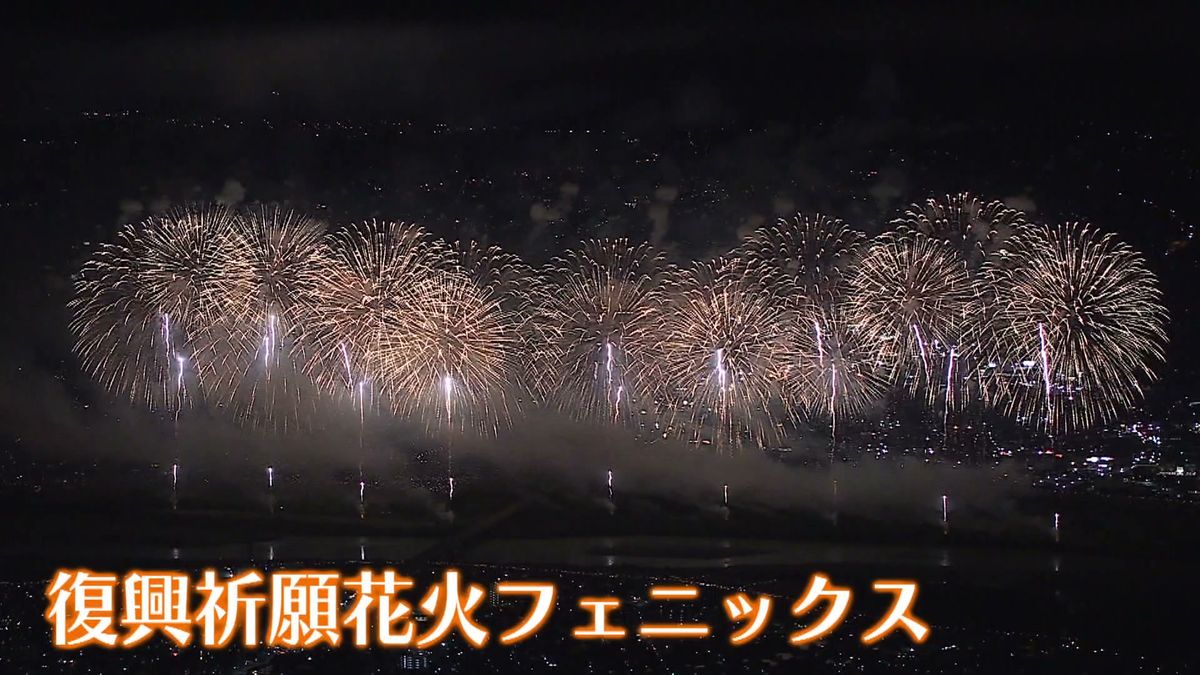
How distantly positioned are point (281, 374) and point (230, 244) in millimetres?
4412

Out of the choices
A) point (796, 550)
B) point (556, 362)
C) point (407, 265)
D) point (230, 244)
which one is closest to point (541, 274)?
point (556, 362)

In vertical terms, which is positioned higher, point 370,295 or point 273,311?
point 370,295

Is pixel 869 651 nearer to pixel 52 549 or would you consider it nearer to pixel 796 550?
pixel 796 550

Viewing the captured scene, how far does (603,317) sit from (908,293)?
511 cm

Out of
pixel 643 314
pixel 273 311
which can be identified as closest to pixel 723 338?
pixel 643 314

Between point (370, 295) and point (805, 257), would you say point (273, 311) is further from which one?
point (805, 257)

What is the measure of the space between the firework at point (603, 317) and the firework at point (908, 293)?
11.3 ft

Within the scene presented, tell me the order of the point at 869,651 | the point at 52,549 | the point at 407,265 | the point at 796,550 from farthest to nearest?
the point at 52,549 → the point at 796,550 → the point at 407,265 → the point at 869,651

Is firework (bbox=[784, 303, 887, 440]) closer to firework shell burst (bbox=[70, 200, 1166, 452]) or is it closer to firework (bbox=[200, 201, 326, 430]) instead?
firework shell burst (bbox=[70, 200, 1166, 452])

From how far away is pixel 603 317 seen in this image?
1852 centimetres

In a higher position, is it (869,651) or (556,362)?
(556,362)

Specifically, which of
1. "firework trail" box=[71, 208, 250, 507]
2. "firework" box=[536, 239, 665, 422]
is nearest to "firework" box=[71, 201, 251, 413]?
"firework trail" box=[71, 208, 250, 507]

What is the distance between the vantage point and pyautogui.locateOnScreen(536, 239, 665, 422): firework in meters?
18.4

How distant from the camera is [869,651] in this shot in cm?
1149
